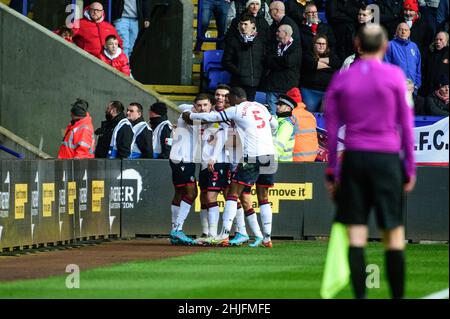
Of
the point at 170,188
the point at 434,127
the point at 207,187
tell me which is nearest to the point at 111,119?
the point at 170,188

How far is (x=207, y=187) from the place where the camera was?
67.6ft

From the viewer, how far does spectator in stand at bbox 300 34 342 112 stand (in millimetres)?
24500

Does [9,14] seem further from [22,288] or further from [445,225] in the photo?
[22,288]

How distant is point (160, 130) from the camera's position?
75.2 feet

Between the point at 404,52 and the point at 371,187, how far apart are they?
13.5 meters

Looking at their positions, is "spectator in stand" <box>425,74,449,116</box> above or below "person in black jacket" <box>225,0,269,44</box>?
below

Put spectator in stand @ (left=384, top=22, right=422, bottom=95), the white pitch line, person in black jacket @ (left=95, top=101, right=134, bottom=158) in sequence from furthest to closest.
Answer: spectator in stand @ (left=384, top=22, right=422, bottom=95) → person in black jacket @ (left=95, top=101, right=134, bottom=158) → the white pitch line

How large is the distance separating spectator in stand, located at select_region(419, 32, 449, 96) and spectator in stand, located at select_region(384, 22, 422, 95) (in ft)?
1.36

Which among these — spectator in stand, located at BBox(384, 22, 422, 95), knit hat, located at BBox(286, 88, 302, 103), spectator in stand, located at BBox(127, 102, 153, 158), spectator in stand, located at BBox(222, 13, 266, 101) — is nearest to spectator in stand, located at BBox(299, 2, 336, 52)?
spectator in stand, located at BBox(222, 13, 266, 101)

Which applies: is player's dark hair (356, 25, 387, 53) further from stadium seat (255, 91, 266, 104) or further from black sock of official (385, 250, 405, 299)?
stadium seat (255, 91, 266, 104)

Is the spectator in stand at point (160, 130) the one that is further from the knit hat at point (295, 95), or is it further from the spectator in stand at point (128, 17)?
the spectator in stand at point (128, 17)

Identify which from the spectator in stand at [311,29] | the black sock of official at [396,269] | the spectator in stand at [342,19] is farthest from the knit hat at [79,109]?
the black sock of official at [396,269]
